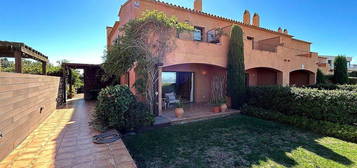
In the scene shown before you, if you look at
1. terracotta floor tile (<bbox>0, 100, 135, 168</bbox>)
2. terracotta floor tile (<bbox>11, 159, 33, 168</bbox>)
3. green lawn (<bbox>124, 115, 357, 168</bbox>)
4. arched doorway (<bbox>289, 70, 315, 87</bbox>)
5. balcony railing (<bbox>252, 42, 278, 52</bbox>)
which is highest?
Answer: balcony railing (<bbox>252, 42, 278, 52</bbox>)

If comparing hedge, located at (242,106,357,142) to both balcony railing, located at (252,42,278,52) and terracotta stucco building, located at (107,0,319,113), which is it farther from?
balcony railing, located at (252,42,278,52)

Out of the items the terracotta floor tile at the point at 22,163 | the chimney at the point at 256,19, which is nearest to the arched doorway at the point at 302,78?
the chimney at the point at 256,19

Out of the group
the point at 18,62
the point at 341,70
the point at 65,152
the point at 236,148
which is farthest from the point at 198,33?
the point at 341,70

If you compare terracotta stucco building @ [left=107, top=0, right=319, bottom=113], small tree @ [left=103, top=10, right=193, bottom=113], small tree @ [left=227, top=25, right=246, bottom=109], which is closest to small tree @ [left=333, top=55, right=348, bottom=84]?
terracotta stucco building @ [left=107, top=0, right=319, bottom=113]

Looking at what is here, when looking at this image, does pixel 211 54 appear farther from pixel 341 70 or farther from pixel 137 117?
pixel 341 70

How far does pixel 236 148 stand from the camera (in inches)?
200

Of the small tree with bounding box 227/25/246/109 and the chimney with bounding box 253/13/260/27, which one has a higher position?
the chimney with bounding box 253/13/260/27

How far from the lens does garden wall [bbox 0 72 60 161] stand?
3.81m

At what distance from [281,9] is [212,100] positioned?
31.7ft

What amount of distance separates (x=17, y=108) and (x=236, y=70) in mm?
10012

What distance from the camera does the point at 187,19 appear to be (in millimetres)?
11258

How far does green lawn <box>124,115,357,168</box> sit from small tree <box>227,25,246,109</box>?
307 cm

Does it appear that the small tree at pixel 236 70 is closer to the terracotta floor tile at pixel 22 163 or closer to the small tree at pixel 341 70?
the terracotta floor tile at pixel 22 163

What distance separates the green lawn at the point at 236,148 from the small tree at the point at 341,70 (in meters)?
14.1
